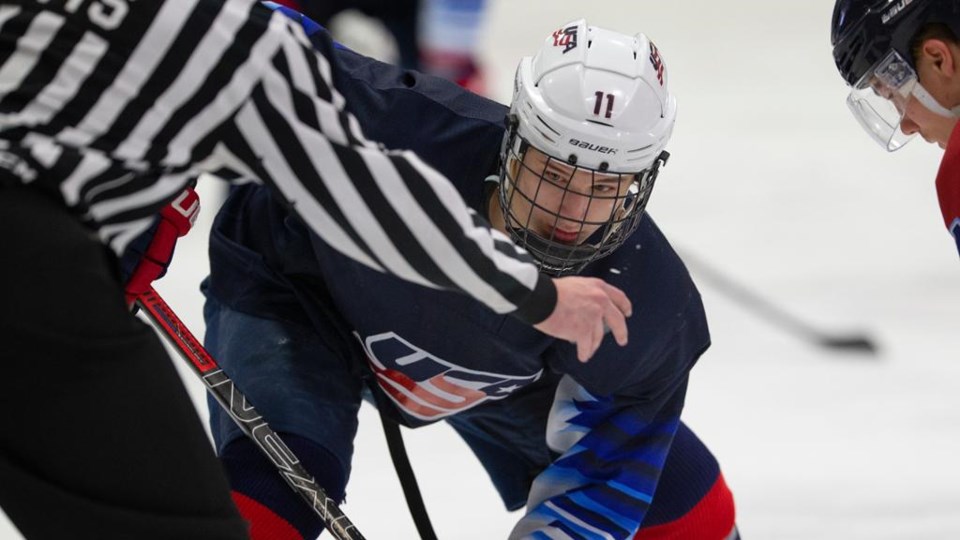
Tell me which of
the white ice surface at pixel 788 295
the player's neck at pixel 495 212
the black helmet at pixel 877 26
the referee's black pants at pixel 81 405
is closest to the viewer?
the referee's black pants at pixel 81 405

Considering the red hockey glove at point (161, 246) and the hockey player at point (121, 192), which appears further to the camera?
the red hockey glove at point (161, 246)

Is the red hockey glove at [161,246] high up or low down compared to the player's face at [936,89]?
down

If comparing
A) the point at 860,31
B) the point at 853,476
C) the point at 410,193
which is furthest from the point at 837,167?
the point at 410,193

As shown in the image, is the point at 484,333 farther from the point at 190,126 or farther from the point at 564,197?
the point at 190,126

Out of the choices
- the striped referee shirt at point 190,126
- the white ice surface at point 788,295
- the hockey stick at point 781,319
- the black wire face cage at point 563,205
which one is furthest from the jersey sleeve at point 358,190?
the hockey stick at point 781,319

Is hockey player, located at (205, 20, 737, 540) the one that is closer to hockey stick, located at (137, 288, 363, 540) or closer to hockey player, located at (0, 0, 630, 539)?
hockey stick, located at (137, 288, 363, 540)

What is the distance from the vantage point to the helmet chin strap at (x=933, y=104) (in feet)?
6.21

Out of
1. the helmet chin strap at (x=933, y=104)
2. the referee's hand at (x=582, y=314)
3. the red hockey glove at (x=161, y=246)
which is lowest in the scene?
the red hockey glove at (x=161, y=246)

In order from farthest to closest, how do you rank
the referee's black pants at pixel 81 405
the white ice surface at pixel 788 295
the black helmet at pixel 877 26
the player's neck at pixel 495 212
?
the white ice surface at pixel 788 295 → the player's neck at pixel 495 212 → the black helmet at pixel 877 26 → the referee's black pants at pixel 81 405

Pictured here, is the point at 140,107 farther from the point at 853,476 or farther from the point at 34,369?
the point at 853,476

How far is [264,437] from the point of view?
1.96 metres

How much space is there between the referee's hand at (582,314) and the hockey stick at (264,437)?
1.65 ft

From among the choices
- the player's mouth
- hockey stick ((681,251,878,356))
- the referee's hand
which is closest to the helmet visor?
the player's mouth

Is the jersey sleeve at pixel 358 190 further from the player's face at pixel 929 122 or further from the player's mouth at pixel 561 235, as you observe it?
the player's face at pixel 929 122
